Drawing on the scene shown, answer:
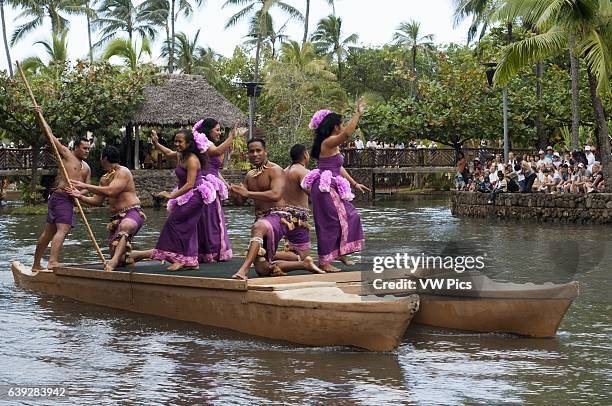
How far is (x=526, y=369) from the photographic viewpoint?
7.96m

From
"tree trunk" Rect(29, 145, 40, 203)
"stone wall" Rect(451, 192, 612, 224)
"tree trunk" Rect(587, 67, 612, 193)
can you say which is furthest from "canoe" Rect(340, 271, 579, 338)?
"tree trunk" Rect(29, 145, 40, 203)

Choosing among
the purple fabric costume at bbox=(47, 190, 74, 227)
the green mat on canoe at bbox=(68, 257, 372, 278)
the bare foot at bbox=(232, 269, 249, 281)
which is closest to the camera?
the bare foot at bbox=(232, 269, 249, 281)

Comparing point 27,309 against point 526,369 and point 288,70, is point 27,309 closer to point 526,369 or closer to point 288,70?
point 526,369

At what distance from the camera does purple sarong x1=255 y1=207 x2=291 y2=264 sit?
9.48m

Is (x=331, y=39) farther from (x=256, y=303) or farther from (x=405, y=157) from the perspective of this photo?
(x=256, y=303)

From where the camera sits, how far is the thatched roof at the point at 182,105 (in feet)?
115

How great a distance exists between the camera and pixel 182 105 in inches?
1412

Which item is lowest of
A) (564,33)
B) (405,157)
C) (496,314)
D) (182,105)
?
(496,314)

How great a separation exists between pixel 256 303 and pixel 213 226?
7.11 feet

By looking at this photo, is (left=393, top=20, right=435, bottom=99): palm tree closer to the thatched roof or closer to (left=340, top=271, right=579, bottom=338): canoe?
the thatched roof

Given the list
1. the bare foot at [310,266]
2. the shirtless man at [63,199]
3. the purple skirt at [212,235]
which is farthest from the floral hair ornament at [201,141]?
the shirtless man at [63,199]

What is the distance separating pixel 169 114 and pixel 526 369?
28173mm

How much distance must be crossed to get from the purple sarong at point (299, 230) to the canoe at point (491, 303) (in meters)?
1.07

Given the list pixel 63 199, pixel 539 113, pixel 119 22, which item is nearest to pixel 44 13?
pixel 119 22
